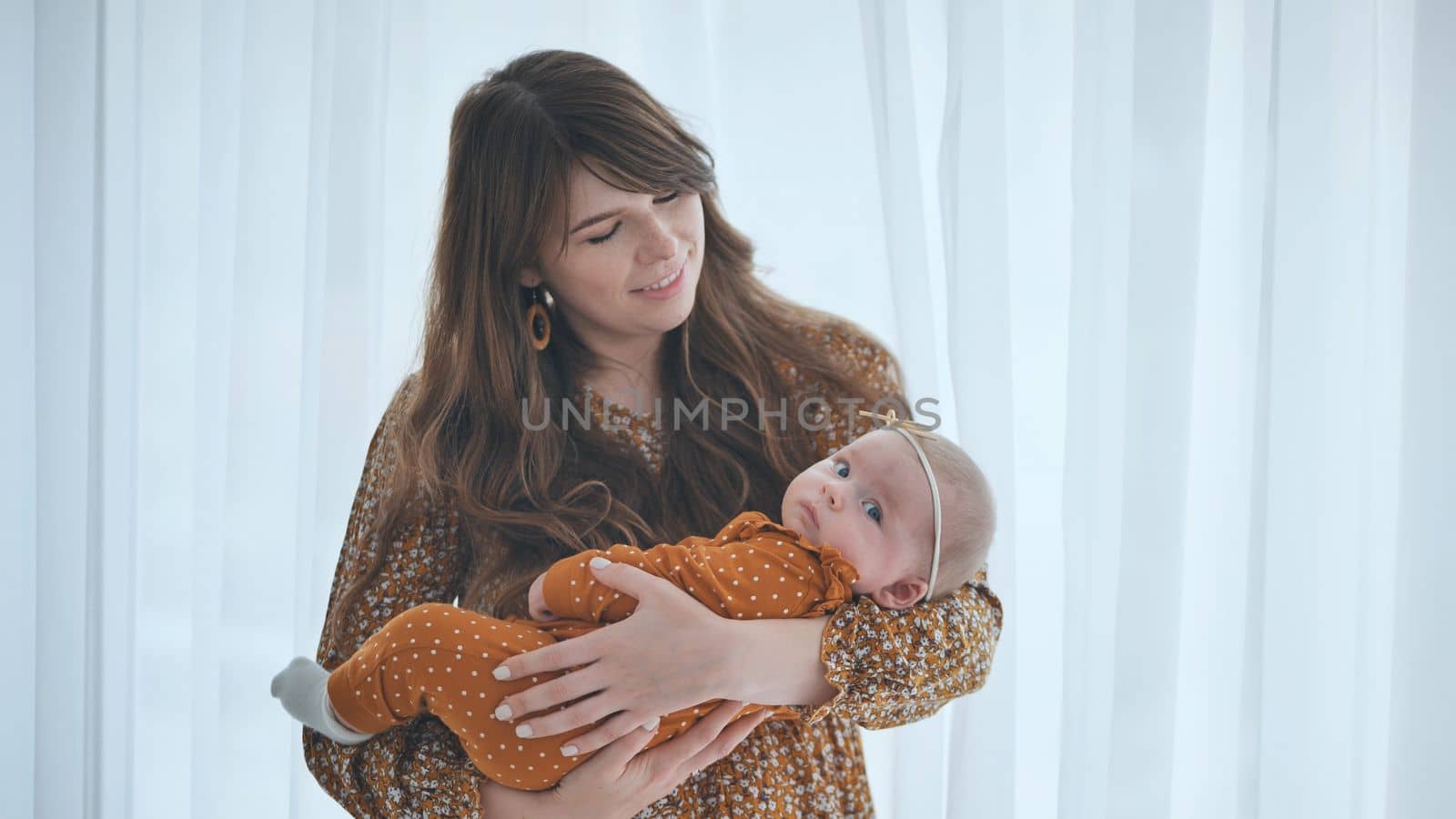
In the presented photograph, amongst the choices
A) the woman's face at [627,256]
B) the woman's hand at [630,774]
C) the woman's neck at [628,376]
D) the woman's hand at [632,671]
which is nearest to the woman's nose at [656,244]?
the woman's face at [627,256]

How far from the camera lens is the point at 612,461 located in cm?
148

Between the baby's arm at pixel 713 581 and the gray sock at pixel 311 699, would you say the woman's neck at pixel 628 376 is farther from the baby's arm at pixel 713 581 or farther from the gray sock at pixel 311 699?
the gray sock at pixel 311 699

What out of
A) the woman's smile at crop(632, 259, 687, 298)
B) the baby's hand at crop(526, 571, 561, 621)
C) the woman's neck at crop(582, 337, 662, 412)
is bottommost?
the baby's hand at crop(526, 571, 561, 621)

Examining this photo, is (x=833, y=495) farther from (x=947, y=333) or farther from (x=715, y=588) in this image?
(x=947, y=333)

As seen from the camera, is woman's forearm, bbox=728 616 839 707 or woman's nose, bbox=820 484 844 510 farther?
woman's nose, bbox=820 484 844 510

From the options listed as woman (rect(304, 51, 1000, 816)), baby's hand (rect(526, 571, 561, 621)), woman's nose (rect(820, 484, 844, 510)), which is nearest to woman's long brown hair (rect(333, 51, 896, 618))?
woman (rect(304, 51, 1000, 816))

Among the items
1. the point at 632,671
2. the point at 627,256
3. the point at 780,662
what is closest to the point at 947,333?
the point at 627,256

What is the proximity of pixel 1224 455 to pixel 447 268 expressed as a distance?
3.54ft

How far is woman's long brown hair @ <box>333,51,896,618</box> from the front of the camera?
1.37 m

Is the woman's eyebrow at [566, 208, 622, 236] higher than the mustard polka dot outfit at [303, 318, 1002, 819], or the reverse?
the woman's eyebrow at [566, 208, 622, 236]

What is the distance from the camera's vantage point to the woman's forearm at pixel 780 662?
3.87ft

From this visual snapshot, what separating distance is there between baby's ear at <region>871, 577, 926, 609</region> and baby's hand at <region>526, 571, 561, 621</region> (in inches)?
15.5

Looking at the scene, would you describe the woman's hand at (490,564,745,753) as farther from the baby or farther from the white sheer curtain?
the white sheer curtain

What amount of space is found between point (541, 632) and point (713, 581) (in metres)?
0.21
